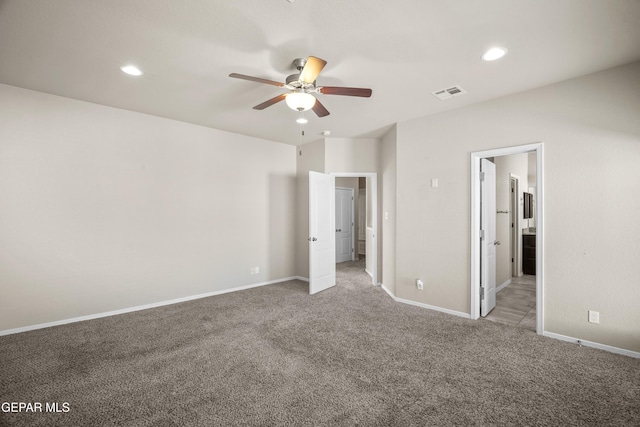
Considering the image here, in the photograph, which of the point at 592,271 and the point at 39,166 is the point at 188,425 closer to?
the point at 39,166

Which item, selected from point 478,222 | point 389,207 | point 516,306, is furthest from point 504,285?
point 389,207

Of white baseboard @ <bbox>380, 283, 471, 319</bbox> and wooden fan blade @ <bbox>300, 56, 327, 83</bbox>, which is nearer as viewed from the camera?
wooden fan blade @ <bbox>300, 56, 327, 83</bbox>

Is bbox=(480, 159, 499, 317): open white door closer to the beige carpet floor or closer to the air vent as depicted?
the beige carpet floor

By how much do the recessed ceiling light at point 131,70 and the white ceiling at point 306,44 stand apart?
0.05m

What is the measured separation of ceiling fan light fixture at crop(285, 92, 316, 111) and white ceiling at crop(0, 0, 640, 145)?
1.23 ft

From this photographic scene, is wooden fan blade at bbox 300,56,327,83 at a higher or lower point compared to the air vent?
lower

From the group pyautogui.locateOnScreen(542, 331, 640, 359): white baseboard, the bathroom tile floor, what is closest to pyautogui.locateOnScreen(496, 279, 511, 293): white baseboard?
the bathroom tile floor

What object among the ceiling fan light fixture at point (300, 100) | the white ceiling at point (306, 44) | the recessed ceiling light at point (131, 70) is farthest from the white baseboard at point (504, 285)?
the recessed ceiling light at point (131, 70)

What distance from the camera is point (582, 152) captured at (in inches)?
114

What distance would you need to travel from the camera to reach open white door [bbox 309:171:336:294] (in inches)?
190

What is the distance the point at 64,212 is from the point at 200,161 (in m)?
1.88

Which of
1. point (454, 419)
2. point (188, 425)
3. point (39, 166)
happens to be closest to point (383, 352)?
point (454, 419)

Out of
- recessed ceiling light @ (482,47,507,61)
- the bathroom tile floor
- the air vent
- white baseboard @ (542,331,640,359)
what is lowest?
the bathroom tile floor

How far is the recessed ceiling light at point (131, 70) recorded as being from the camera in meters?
2.75
